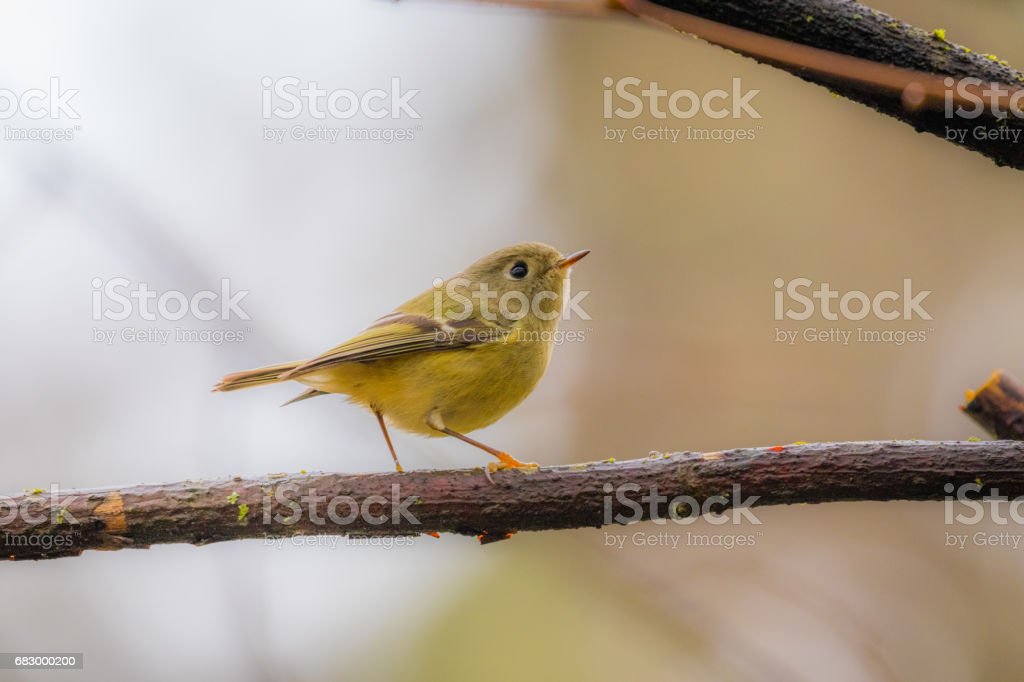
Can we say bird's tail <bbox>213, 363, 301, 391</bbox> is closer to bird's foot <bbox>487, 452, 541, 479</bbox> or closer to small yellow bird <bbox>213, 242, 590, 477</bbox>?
small yellow bird <bbox>213, 242, 590, 477</bbox>

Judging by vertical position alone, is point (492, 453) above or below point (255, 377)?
below

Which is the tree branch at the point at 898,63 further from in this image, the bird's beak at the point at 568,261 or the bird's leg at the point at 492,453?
the bird's beak at the point at 568,261

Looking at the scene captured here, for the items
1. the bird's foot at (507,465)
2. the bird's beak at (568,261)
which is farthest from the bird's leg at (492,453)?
the bird's beak at (568,261)

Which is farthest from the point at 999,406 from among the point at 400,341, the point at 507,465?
the point at 400,341

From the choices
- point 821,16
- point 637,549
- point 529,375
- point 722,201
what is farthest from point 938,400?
point 821,16

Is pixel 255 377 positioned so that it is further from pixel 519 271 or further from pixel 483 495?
pixel 519 271

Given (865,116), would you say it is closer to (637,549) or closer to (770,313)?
(770,313)
